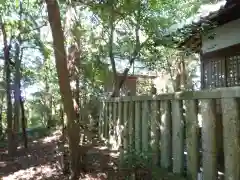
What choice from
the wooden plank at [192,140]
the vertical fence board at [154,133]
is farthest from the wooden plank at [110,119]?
the wooden plank at [192,140]

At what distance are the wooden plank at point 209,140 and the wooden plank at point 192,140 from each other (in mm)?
195

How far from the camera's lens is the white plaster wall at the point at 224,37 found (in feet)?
23.1

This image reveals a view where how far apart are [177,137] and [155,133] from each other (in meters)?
0.76

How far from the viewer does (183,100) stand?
398cm

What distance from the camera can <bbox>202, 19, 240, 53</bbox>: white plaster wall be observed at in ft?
23.1

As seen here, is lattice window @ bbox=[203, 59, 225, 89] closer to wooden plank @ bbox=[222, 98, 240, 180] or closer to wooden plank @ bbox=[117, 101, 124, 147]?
wooden plank @ bbox=[117, 101, 124, 147]

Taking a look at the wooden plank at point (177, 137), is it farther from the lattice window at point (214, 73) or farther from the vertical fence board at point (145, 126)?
the lattice window at point (214, 73)

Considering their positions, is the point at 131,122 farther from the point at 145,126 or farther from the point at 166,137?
the point at 166,137

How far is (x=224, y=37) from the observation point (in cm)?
752

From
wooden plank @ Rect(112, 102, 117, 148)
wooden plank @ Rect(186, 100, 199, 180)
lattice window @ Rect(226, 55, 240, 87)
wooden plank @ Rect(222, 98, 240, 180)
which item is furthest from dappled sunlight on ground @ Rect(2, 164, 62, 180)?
lattice window @ Rect(226, 55, 240, 87)


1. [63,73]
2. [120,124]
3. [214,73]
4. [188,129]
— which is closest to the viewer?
[188,129]

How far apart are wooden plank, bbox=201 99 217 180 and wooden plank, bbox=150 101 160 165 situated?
4.39 feet

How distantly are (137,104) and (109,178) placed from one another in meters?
1.67

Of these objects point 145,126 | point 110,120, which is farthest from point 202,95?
point 110,120
